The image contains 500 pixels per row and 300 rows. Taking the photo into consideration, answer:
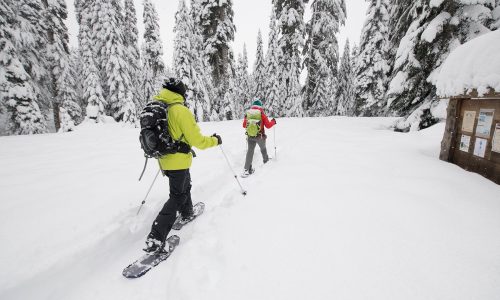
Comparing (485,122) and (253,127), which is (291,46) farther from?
(485,122)

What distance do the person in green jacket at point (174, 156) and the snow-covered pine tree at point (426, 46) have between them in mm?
9211

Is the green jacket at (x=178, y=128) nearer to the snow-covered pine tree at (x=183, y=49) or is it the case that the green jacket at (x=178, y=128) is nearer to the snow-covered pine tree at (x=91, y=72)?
the snow-covered pine tree at (x=183, y=49)

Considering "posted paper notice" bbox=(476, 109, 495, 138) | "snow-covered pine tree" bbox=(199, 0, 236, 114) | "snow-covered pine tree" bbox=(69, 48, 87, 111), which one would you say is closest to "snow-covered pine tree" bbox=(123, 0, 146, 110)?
"snow-covered pine tree" bbox=(69, 48, 87, 111)

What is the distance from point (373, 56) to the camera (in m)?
20.0

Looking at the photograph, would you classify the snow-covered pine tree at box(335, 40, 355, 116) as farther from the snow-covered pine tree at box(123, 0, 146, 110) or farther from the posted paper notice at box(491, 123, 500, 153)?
the posted paper notice at box(491, 123, 500, 153)

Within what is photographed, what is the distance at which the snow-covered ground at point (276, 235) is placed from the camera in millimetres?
2648

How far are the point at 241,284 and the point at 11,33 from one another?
71.3 ft

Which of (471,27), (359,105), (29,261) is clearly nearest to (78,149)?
(29,261)

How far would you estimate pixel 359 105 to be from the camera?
73.2 ft

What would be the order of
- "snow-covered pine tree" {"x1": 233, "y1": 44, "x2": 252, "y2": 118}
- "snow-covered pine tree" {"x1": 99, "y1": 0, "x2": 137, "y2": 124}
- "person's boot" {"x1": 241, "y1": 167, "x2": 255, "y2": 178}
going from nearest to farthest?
"person's boot" {"x1": 241, "y1": 167, "x2": 255, "y2": 178} → "snow-covered pine tree" {"x1": 99, "y1": 0, "x2": 137, "y2": 124} → "snow-covered pine tree" {"x1": 233, "y1": 44, "x2": 252, "y2": 118}

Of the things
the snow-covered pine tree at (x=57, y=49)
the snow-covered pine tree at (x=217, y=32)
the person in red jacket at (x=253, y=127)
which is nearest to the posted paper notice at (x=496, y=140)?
the person in red jacket at (x=253, y=127)

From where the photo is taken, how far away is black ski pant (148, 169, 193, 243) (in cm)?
350

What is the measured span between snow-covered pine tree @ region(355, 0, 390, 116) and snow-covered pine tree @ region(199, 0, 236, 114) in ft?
37.1

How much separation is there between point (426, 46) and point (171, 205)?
10.4 meters
